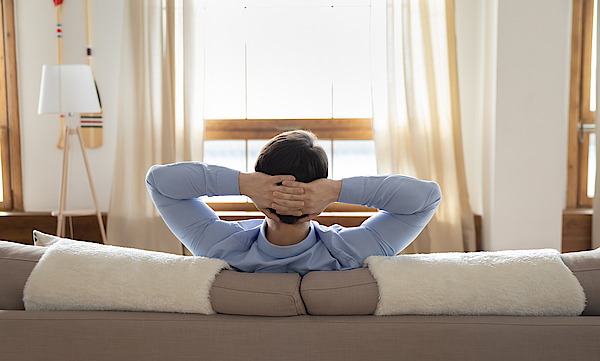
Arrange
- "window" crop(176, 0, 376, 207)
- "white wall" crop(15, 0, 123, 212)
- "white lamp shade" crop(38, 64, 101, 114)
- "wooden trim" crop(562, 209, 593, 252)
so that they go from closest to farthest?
"white lamp shade" crop(38, 64, 101, 114) → "wooden trim" crop(562, 209, 593, 252) → "white wall" crop(15, 0, 123, 212) → "window" crop(176, 0, 376, 207)

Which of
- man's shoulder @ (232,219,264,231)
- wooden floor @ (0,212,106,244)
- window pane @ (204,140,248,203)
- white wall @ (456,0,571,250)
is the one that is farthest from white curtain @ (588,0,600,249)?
wooden floor @ (0,212,106,244)

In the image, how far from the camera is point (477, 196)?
3.17m

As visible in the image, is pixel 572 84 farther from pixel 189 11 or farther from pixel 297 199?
pixel 297 199

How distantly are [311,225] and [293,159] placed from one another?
0.20 m

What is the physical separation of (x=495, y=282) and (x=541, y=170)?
2406 mm

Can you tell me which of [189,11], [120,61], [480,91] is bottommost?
[480,91]

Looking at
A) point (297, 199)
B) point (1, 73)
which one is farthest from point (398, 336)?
point (1, 73)

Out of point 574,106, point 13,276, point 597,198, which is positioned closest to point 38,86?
point 13,276

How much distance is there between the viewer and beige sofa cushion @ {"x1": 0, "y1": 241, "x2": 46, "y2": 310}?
2.52 ft

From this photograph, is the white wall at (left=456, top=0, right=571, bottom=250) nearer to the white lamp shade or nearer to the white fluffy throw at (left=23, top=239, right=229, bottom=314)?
the white fluffy throw at (left=23, top=239, right=229, bottom=314)

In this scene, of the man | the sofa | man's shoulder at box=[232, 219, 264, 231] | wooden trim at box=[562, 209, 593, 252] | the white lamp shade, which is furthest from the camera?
wooden trim at box=[562, 209, 593, 252]

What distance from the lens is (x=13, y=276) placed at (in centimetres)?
77

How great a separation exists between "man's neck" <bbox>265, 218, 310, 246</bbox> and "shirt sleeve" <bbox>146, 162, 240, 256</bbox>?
3.9 inches

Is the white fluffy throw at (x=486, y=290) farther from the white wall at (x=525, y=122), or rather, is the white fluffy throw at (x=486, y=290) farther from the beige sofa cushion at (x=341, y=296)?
the white wall at (x=525, y=122)
